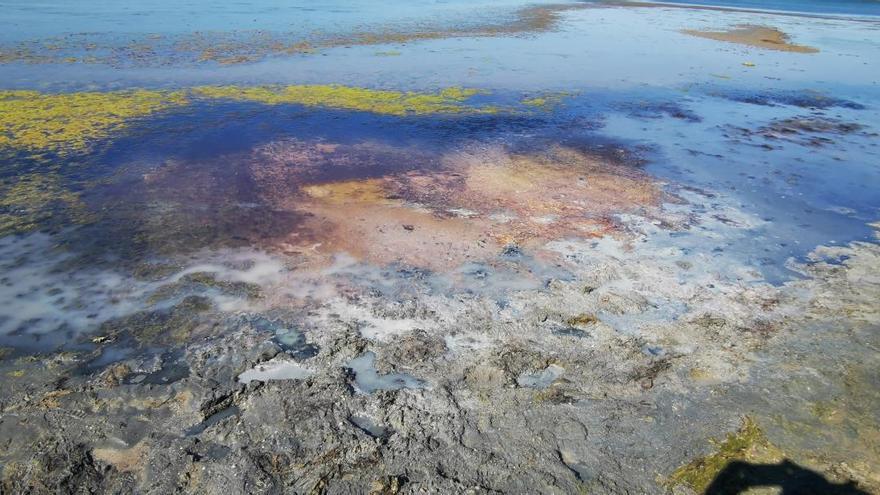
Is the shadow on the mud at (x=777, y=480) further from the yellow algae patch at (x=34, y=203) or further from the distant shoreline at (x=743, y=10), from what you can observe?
the distant shoreline at (x=743, y=10)

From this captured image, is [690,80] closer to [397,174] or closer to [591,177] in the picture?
[591,177]

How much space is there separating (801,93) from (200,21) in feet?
57.7

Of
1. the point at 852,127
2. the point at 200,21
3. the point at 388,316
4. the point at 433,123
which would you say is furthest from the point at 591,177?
the point at 200,21

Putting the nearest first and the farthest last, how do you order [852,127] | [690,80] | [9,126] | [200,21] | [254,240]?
[254,240], [9,126], [852,127], [690,80], [200,21]

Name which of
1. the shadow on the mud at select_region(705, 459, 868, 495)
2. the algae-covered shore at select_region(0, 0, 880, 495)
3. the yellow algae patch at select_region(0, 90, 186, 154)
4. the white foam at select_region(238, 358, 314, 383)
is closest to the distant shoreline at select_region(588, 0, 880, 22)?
the algae-covered shore at select_region(0, 0, 880, 495)

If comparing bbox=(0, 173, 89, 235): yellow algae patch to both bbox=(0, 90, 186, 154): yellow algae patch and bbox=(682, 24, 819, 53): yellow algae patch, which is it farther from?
bbox=(682, 24, 819, 53): yellow algae patch

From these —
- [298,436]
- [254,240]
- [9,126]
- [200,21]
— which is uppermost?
[200,21]

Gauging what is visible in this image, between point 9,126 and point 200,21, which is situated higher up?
point 200,21

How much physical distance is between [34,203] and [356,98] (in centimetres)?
588

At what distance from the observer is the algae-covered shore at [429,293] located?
3.12 m

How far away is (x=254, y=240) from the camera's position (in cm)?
540

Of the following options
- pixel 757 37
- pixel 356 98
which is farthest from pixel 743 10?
pixel 356 98

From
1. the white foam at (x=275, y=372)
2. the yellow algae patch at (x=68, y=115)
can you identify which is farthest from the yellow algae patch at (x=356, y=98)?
the white foam at (x=275, y=372)

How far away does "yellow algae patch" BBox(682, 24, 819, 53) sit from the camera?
17991 mm
